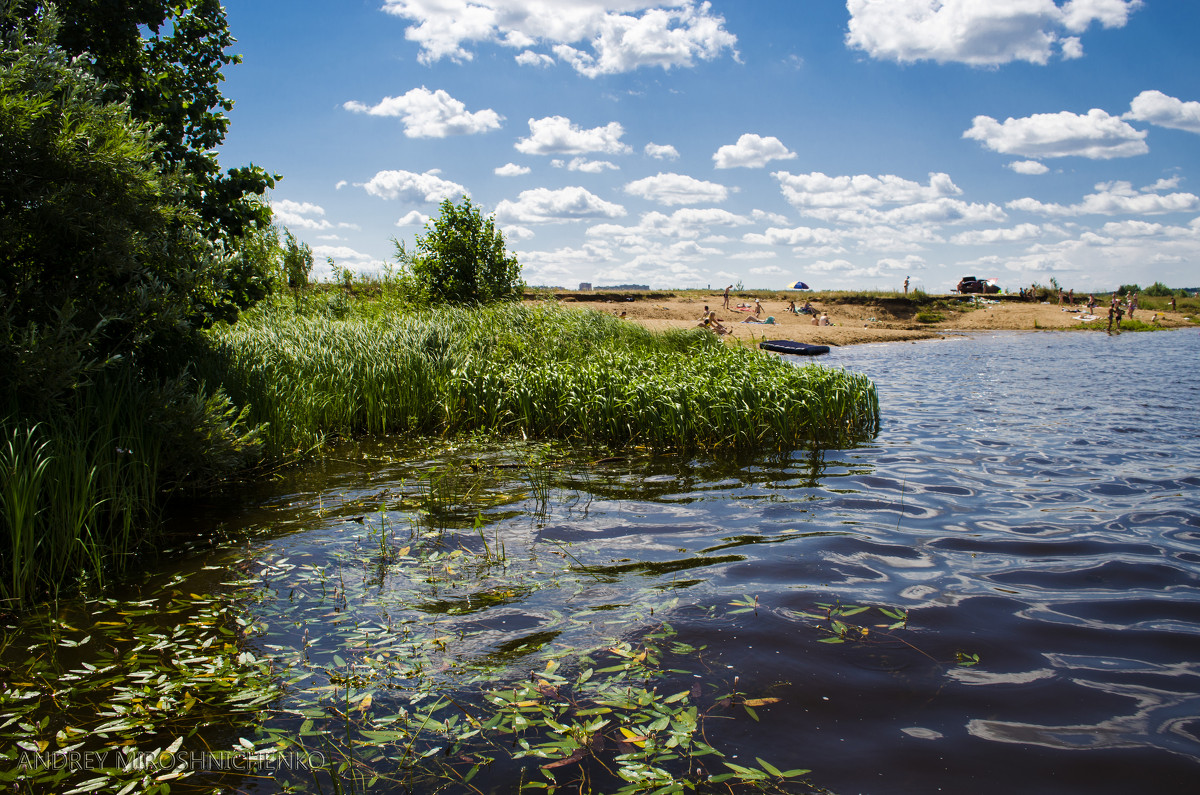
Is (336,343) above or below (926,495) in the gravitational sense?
above

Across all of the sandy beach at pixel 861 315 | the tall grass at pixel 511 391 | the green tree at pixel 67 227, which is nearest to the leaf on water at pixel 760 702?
the green tree at pixel 67 227

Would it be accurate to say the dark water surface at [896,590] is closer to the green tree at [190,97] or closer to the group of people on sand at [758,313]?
the green tree at [190,97]

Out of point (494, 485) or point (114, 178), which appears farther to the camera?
point (494, 485)

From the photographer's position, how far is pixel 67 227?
5.53 metres

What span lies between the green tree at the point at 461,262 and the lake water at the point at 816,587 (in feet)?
33.8

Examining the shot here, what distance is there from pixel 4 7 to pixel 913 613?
347 inches

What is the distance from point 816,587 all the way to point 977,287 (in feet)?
195

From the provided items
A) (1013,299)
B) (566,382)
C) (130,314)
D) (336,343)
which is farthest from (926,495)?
(1013,299)

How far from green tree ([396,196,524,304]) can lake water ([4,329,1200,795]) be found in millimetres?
10306

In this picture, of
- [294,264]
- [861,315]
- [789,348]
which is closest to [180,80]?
[294,264]

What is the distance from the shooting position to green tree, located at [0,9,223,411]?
514cm

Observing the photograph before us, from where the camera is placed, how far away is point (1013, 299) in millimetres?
53281

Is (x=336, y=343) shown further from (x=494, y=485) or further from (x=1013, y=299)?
(x=1013, y=299)

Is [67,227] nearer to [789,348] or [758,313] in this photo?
[789,348]
